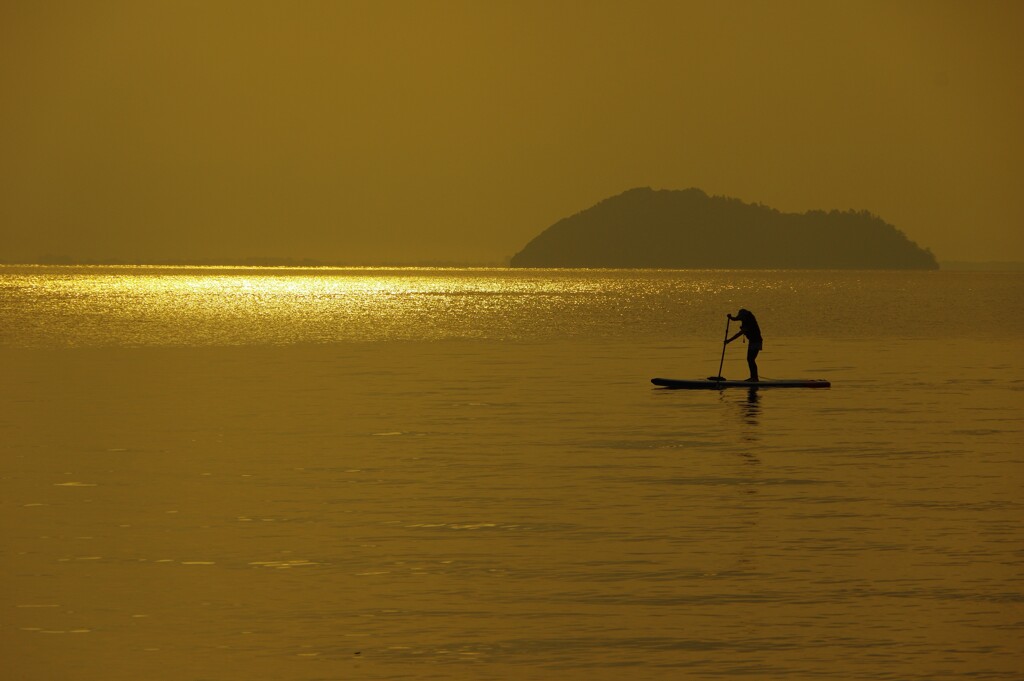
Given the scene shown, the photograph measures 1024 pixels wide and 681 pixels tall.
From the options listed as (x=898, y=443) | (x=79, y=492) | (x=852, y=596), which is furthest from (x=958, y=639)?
(x=898, y=443)

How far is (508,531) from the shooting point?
2139 centimetres

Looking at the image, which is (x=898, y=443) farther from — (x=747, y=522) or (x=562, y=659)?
(x=562, y=659)

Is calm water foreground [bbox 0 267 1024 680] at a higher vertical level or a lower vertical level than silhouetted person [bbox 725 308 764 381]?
lower

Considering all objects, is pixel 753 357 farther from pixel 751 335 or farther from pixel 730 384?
pixel 730 384

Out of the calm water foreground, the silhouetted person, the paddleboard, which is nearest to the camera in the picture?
the calm water foreground

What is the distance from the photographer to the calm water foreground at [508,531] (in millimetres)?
15320

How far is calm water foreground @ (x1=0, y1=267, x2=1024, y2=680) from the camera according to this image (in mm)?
15320

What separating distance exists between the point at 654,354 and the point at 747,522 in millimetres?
44576

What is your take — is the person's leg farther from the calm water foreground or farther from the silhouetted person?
the calm water foreground

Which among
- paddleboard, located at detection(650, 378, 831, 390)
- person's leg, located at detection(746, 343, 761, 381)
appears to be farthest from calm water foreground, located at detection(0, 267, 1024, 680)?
person's leg, located at detection(746, 343, 761, 381)

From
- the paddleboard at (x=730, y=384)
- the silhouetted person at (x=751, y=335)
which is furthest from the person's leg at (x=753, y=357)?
the paddleboard at (x=730, y=384)

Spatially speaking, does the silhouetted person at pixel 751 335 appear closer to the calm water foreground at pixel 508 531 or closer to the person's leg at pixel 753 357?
the person's leg at pixel 753 357

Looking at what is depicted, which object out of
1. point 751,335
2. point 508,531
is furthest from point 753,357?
point 508,531

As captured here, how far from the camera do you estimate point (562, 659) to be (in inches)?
588
